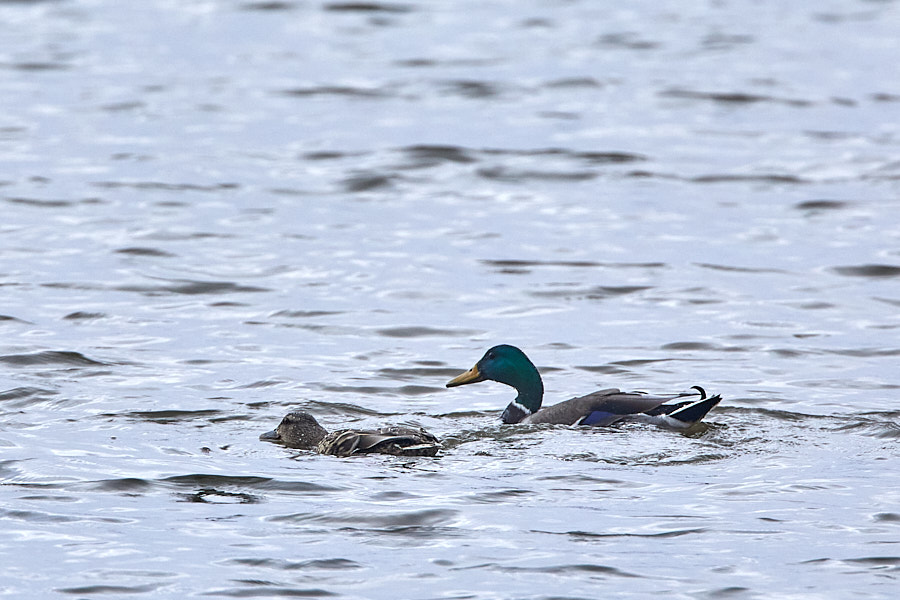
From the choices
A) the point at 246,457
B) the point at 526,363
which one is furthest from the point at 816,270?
the point at 246,457

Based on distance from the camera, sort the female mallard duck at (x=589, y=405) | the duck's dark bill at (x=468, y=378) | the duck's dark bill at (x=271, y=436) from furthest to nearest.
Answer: the duck's dark bill at (x=468, y=378) < the female mallard duck at (x=589, y=405) < the duck's dark bill at (x=271, y=436)

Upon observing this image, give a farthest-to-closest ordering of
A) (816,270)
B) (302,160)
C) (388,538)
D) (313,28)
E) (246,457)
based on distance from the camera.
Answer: (313,28) → (302,160) → (816,270) → (246,457) → (388,538)

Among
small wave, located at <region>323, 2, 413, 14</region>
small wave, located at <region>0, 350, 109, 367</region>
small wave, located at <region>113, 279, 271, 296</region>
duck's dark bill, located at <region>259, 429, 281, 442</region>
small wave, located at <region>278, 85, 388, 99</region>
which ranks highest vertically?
small wave, located at <region>323, 2, 413, 14</region>

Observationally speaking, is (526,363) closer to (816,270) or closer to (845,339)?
(845,339)

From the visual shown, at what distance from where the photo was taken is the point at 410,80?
1107 inches

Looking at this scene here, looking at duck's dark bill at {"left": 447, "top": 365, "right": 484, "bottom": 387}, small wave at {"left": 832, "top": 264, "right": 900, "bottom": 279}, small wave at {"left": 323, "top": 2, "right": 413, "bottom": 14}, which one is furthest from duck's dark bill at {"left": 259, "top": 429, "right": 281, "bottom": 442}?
small wave at {"left": 323, "top": 2, "right": 413, "bottom": 14}

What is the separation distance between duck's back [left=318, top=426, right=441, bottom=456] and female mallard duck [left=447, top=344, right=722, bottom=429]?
1200 millimetres

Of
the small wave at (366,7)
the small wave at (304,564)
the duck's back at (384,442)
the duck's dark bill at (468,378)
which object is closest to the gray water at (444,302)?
the small wave at (304,564)

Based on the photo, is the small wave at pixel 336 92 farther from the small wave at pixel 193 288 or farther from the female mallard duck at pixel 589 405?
the female mallard duck at pixel 589 405

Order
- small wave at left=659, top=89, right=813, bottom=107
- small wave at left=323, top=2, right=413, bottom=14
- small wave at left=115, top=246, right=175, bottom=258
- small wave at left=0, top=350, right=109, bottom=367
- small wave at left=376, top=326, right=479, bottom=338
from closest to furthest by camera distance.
Answer: small wave at left=0, top=350, right=109, bottom=367
small wave at left=376, top=326, right=479, bottom=338
small wave at left=115, top=246, right=175, bottom=258
small wave at left=659, top=89, right=813, bottom=107
small wave at left=323, top=2, right=413, bottom=14

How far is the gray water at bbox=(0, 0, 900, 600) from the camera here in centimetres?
812

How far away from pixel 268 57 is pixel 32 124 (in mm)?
6963

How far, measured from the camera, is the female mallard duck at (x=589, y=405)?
1075cm

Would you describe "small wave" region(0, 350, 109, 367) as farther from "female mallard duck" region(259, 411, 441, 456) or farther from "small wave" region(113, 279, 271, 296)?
"female mallard duck" region(259, 411, 441, 456)
